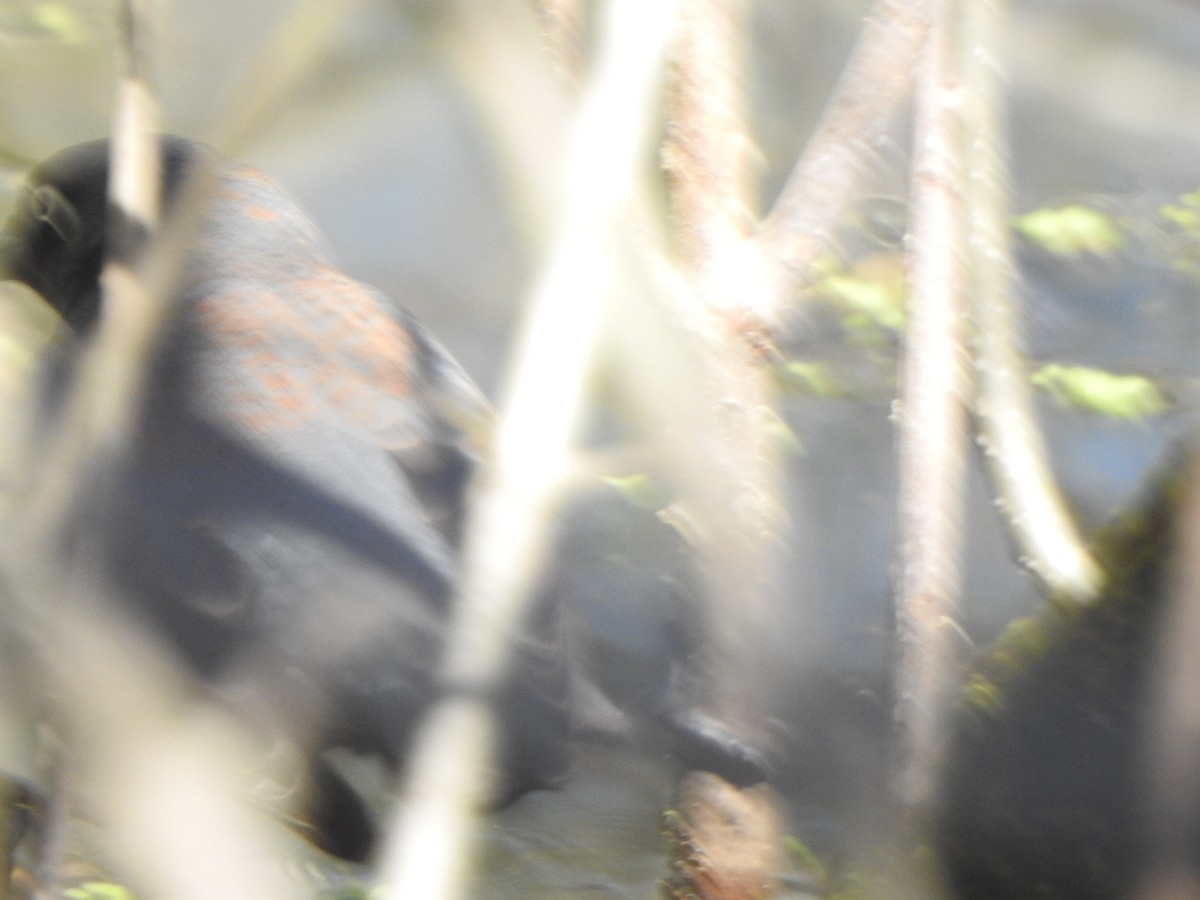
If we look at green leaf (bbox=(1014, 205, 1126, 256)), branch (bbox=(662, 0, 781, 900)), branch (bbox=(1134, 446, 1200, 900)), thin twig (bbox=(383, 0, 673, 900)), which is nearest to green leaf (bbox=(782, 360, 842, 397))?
green leaf (bbox=(1014, 205, 1126, 256))

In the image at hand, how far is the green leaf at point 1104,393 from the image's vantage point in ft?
10.3

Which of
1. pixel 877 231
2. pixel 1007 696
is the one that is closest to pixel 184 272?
pixel 877 231

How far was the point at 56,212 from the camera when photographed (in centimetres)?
336

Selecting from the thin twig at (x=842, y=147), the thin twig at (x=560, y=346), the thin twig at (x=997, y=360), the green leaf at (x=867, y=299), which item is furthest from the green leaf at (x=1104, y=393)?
the thin twig at (x=560, y=346)

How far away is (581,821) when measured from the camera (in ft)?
8.86

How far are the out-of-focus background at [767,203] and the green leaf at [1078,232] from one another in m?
0.03

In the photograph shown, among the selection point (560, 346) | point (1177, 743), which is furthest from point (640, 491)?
point (1177, 743)

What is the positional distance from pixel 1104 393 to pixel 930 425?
1.60m

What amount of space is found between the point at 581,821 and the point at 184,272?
1424 millimetres

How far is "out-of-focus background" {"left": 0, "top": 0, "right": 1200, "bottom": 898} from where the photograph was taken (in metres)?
2.79

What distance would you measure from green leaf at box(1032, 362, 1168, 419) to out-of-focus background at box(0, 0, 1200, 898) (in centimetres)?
3

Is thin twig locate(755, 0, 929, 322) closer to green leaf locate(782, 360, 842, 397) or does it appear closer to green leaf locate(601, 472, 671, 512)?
green leaf locate(601, 472, 671, 512)

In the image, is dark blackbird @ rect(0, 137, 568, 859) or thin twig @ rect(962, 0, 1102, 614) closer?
thin twig @ rect(962, 0, 1102, 614)

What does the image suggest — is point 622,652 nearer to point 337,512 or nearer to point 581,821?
point 581,821
